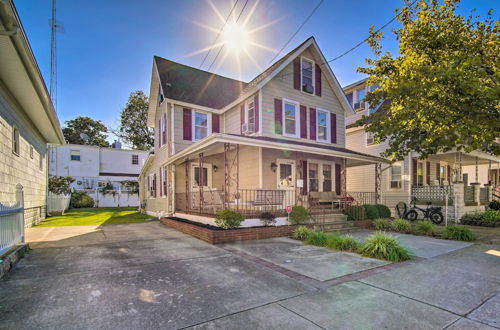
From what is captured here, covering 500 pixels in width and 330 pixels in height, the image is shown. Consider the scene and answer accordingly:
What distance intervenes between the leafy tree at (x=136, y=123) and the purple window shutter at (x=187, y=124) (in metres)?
25.3

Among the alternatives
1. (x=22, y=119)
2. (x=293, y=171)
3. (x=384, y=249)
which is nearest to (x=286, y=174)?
(x=293, y=171)

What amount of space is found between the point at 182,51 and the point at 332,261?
11288 millimetres

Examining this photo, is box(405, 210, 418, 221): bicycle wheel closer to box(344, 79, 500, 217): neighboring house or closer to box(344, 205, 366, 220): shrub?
box(344, 79, 500, 217): neighboring house

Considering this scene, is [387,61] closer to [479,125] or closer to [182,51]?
[479,125]

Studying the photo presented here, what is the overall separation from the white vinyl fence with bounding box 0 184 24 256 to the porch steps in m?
8.31

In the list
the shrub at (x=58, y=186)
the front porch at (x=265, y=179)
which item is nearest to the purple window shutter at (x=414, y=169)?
the front porch at (x=265, y=179)

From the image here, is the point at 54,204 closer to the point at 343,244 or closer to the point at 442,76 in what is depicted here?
the point at 343,244

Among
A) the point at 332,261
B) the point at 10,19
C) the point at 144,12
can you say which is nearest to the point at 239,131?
the point at 144,12

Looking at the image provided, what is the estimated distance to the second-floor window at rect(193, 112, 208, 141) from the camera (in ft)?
45.1

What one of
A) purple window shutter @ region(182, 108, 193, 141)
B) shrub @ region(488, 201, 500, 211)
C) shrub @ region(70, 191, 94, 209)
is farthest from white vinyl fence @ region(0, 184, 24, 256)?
shrub @ region(70, 191, 94, 209)

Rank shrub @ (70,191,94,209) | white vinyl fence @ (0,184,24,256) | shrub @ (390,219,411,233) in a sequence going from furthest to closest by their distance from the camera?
shrub @ (70,191,94,209) < shrub @ (390,219,411,233) < white vinyl fence @ (0,184,24,256)

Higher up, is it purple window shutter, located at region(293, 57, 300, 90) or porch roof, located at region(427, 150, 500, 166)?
purple window shutter, located at region(293, 57, 300, 90)

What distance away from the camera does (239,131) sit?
1280 centimetres

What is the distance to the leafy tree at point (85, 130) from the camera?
1633 inches
